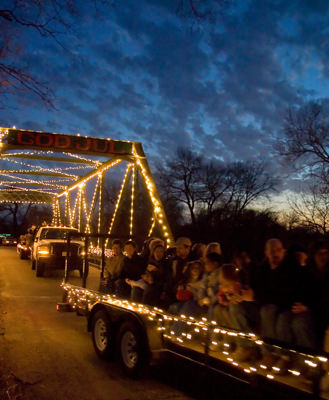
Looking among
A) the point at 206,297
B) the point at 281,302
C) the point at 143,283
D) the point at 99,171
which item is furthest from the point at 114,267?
the point at 99,171

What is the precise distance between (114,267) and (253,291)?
300cm

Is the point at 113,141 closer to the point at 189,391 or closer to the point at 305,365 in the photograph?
the point at 189,391

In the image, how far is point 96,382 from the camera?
540 cm

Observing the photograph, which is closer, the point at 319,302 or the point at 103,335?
the point at 319,302

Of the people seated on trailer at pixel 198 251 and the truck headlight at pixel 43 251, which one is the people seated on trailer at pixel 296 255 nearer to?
the people seated on trailer at pixel 198 251

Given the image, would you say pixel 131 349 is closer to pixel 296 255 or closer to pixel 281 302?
pixel 281 302

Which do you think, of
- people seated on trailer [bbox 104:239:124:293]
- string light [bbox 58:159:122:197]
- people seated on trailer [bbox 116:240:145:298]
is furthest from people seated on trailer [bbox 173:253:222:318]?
string light [bbox 58:159:122:197]

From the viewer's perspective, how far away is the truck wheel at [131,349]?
541 cm

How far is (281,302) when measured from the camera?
444 cm

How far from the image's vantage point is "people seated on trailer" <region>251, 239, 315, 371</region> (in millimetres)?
3918

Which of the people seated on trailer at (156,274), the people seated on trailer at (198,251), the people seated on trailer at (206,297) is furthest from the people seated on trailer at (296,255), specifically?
the people seated on trailer at (198,251)

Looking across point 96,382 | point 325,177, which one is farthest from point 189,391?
point 325,177

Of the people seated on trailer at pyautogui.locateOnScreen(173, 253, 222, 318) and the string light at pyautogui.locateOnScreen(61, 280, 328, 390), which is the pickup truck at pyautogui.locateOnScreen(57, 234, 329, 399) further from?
the people seated on trailer at pyautogui.locateOnScreen(173, 253, 222, 318)

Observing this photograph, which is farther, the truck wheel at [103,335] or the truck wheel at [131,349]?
the truck wheel at [103,335]
